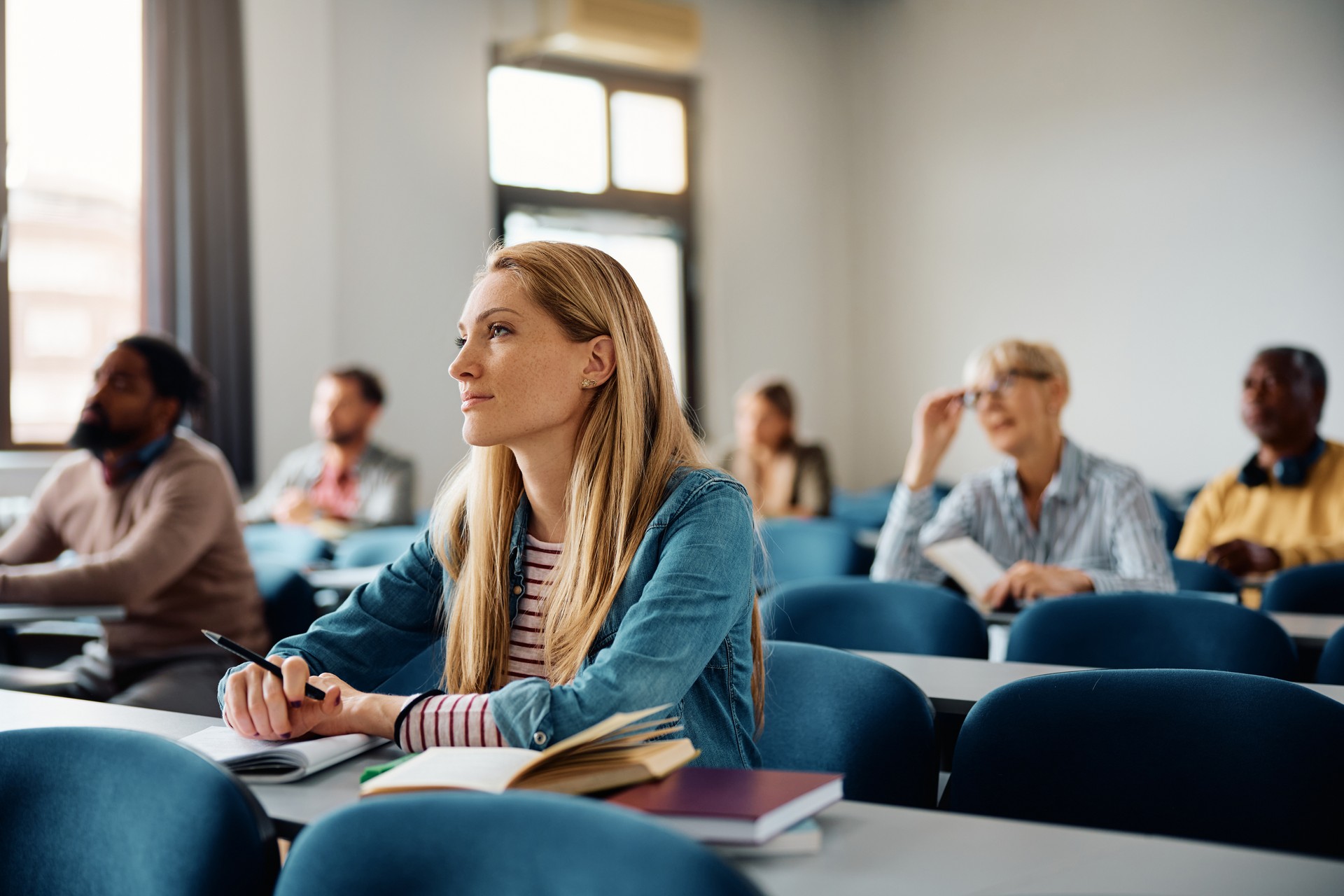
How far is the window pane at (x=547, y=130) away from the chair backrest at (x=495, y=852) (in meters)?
6.33

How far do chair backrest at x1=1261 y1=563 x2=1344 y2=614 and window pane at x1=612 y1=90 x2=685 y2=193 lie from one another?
17.0ft

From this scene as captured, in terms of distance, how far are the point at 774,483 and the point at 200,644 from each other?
3.27 meters

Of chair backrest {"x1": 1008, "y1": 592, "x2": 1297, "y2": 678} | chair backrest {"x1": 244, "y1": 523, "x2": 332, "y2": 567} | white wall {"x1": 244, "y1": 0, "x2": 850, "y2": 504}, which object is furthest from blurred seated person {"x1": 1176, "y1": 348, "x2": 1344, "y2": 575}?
white wall {"x1": 244, "y1": 0, "x2": 850, "y2": 504}

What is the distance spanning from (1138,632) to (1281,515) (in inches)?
74.0

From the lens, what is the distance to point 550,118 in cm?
717

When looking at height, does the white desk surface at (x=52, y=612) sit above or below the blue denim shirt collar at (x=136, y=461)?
below

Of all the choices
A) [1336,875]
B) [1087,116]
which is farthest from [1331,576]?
[1087,116]

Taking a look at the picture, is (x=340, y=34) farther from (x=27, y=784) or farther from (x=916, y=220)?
(x=27, y=784)

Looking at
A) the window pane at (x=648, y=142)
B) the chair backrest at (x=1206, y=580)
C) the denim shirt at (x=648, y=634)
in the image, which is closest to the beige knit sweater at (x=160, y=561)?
the denim shirt at (x=648, y=634)

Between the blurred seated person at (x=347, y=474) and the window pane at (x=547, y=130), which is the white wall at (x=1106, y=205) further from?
the blurred seated person at (x=347, y=474)

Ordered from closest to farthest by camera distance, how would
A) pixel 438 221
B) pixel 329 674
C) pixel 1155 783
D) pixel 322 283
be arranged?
pixel 1155 783, pixel 329 674, pixel 322 283, pixel 438 221

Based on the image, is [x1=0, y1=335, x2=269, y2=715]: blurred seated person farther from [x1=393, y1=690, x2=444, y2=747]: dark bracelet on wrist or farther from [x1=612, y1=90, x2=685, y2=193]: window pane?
[x1=612, y1=90, x2=685, y2=193]: window pane

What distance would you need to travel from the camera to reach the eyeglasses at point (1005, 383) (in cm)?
317

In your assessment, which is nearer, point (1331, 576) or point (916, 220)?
point (1331, 576)
